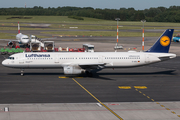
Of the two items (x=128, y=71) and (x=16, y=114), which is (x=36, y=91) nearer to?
(x=16, y=114)

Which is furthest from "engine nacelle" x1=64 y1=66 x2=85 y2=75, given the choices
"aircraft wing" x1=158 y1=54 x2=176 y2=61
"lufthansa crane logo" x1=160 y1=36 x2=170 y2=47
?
"lufthansa crane logo" x1=160 y1=36 x2=170 y2=47

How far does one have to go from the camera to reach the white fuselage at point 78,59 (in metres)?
46.5

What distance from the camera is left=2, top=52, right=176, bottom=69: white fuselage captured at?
46.5 metres

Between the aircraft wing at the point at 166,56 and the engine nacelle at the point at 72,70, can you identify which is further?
the aircraft wing at the point at 166,56

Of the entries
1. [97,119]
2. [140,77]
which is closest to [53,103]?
[97,119]

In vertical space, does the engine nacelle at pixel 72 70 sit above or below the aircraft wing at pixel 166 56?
below

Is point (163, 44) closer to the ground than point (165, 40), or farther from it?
closer to the ground

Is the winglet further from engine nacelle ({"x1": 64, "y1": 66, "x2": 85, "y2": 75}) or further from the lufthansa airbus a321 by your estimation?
engine nacelle ({"x1": 64, "y1": 66, "x2": 85, "y2": 75})

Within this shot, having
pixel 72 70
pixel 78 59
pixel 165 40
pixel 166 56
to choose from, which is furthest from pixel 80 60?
pixel 165 40

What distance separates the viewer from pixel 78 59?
154 ft

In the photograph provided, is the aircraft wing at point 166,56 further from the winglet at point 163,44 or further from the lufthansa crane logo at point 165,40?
the lufthansa crane logo at point 165,40

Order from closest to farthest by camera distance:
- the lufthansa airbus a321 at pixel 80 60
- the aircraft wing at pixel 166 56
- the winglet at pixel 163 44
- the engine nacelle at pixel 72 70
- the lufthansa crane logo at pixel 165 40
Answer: the engine nacelle at pixel 72 70, the lufthansa airbus a321 at pixel 80 60, the aircraft wing at pixel 166 56, the winglet at pixel 163 44, the lufthansa crane logo at pixel 165 40

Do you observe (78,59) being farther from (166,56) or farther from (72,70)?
(166,56)

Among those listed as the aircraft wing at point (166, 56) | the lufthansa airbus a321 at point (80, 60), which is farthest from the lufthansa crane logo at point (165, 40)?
the aircraft wing at point (166, 56)
